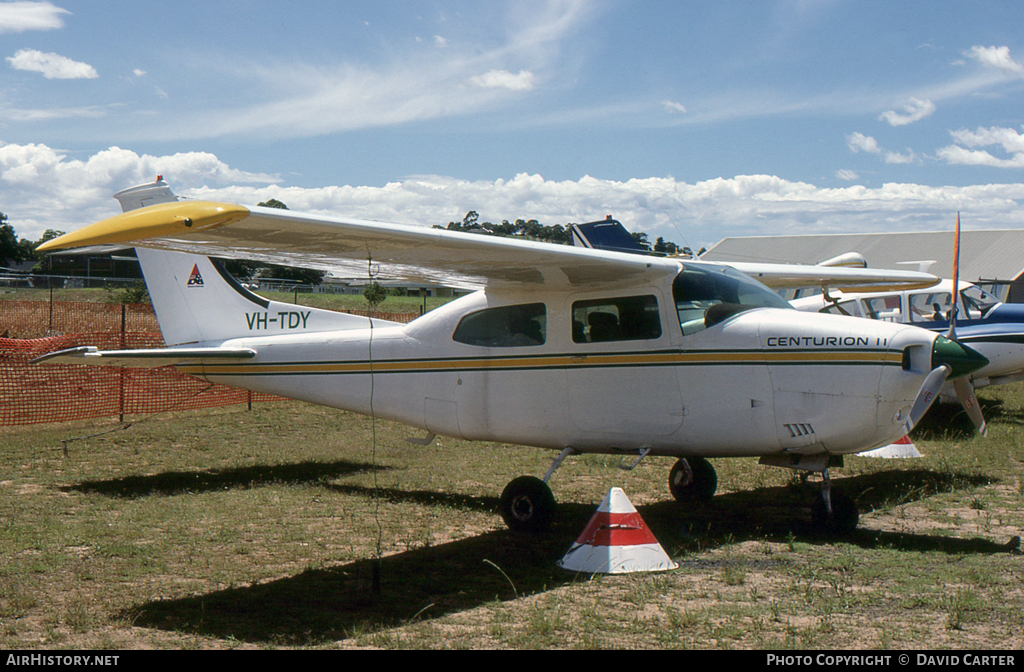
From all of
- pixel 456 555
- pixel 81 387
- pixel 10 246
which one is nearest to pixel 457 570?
pixel 456 555

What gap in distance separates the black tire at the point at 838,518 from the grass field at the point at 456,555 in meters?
0.13

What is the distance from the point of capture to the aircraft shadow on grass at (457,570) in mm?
4754

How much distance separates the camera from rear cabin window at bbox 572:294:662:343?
6.81 metres

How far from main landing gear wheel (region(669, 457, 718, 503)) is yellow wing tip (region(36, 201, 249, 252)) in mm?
5604

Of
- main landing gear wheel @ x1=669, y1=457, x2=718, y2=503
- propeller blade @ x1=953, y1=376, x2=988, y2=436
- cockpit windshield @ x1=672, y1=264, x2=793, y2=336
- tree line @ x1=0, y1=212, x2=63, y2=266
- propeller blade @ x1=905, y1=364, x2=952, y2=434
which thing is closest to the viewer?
propeller blade @ x1=905, y1=364, x2=952, y2=434

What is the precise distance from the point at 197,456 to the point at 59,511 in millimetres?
3137

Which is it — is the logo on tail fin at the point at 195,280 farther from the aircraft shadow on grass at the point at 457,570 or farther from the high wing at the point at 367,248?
the high wing at the point at 367,248

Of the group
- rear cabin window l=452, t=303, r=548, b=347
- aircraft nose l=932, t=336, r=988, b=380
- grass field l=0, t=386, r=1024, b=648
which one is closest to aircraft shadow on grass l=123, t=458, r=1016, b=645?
grass field l=0, t=386, r=1024, b=648

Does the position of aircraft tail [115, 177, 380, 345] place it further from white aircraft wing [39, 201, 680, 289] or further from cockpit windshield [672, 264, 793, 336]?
cockpit windshield [672, 264, 793, 336]

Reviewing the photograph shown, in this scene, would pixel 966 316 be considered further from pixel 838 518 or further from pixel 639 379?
pixel 639 379

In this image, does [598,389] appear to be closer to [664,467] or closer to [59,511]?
[664,467]

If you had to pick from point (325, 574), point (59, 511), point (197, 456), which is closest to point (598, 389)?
point (325, 574)

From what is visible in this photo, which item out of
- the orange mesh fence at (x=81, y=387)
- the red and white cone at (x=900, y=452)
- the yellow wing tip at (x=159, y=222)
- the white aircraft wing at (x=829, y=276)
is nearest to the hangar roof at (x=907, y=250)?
the red and white cone at (x=900, y=452)

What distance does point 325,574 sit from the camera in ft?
19.0
